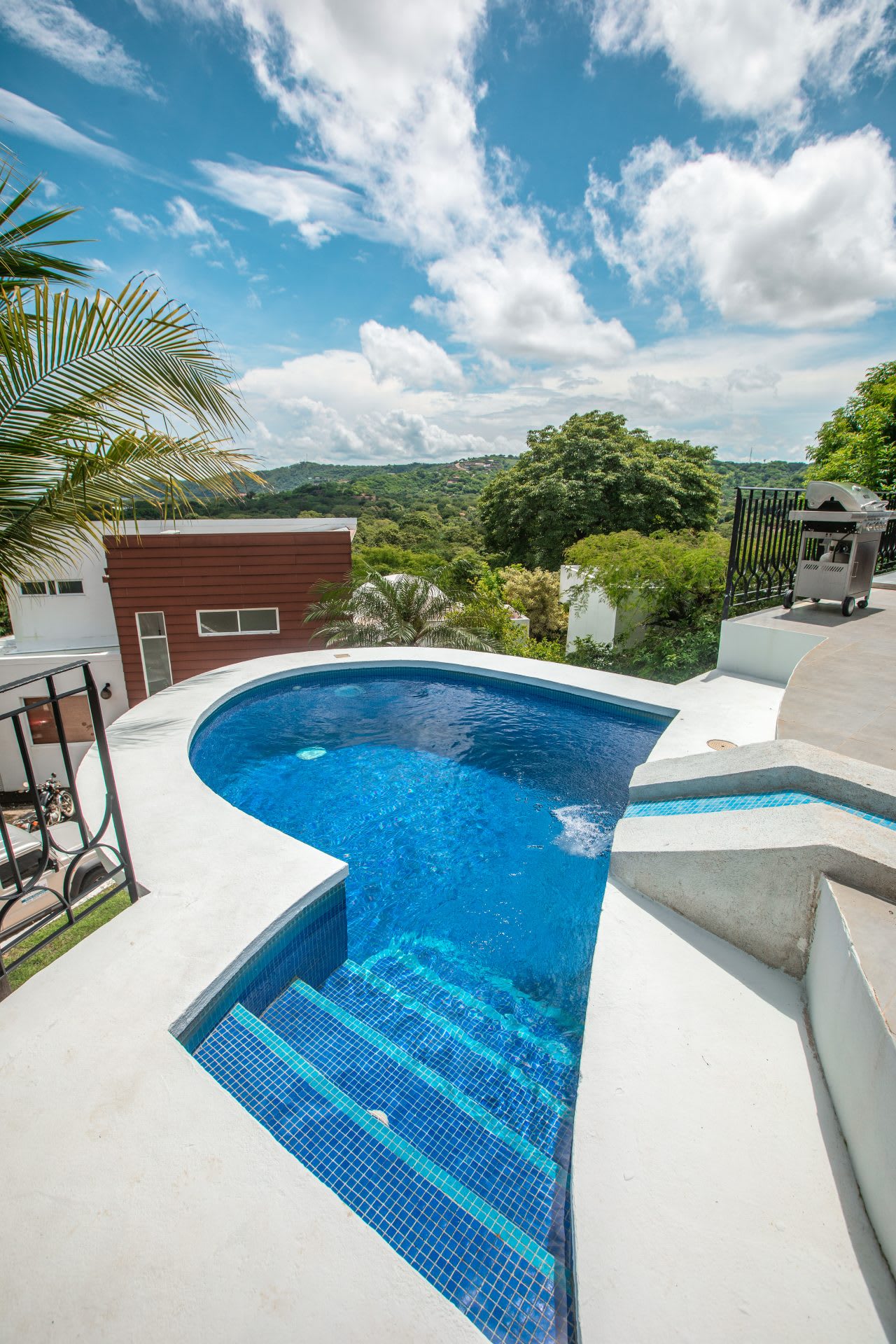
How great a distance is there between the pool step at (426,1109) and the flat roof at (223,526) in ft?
35.5

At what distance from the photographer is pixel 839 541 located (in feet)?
21.3

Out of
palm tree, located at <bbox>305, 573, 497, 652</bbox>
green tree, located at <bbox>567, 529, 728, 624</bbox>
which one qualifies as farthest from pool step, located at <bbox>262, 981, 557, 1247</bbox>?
green tree, located at <bbox>567, 529, 728, 624</bbox>

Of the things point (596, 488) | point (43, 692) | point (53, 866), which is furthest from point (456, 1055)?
point (596, 488)

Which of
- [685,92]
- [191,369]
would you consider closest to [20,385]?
[191,369]

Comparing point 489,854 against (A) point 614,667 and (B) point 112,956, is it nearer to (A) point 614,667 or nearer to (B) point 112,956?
(B) point 112,956

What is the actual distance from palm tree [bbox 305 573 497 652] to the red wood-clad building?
159 cm

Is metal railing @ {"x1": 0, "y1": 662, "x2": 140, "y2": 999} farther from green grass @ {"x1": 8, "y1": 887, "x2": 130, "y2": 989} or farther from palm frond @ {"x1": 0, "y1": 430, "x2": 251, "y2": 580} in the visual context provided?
palm frond @ {"x1": 0, "y1": 430, "x2": 251, "y2": 580}

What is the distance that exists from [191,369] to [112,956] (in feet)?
14.5

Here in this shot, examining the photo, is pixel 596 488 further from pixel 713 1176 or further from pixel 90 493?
pixel 713 1176

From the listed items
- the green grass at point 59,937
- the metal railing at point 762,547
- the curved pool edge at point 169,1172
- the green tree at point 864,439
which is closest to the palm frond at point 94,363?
the green grass at point 59,937

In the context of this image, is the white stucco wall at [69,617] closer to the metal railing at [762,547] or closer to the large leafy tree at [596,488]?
the metal railing at [762,547]

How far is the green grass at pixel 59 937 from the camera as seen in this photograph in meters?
2.81

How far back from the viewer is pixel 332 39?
22.0ft

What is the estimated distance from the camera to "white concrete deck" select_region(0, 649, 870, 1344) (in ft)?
5.11
